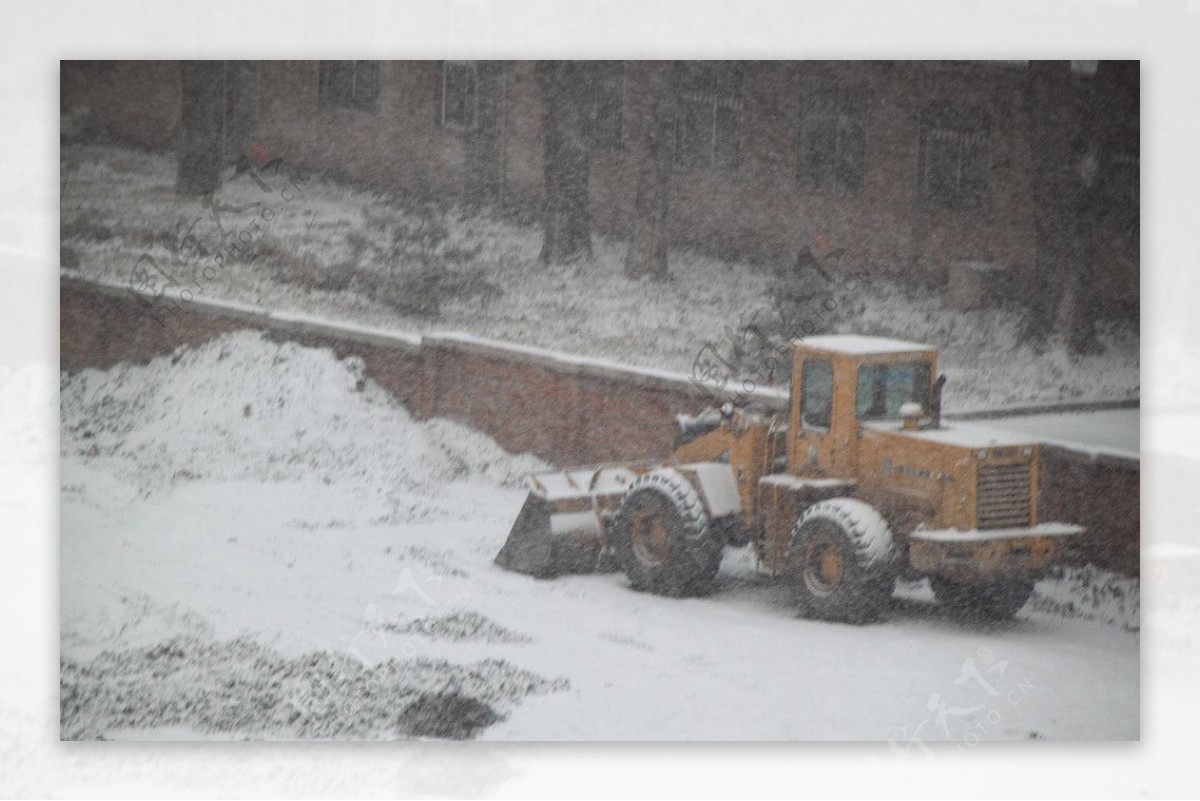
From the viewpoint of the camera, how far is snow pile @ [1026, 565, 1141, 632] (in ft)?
13.3

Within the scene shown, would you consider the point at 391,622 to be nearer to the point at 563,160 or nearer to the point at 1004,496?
the point at 563,160

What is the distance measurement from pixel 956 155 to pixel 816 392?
0.70 meters

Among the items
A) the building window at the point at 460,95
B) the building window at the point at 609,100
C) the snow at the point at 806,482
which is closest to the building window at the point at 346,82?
the building window at the point at 460,95

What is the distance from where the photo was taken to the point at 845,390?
404cm

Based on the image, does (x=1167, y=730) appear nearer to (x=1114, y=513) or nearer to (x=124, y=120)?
(x=1114, y=513)

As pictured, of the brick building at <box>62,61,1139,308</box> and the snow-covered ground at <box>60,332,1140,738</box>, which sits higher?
the brick building at <box>62,61,1139,308</box>

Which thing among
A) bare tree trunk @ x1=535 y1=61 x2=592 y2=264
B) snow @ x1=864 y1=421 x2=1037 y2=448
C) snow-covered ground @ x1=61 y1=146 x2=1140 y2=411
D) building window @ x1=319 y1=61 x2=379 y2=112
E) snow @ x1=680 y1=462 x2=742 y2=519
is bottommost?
snow @ x1=680 y1=462 x2=742 y2=519

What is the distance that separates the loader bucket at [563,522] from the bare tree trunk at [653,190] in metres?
0.54

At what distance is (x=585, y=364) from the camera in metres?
4.10

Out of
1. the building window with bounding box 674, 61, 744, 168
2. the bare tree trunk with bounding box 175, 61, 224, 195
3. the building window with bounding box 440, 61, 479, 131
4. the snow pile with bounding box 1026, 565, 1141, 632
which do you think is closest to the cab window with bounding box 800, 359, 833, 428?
the building window with bounding box 674, 61, 744, 168

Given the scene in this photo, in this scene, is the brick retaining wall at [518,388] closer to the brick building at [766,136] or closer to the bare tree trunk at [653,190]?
the bare tree trunk at [653,190]

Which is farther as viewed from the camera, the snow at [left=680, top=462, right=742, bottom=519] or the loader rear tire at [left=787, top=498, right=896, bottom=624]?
the snow at [left=680, top=462, right=742, bottom=519]

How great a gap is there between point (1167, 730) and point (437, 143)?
94.5 inches

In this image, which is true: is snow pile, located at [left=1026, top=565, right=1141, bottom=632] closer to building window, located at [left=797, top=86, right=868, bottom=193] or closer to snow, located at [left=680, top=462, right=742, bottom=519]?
snow, located at [left=680, top=462, right=742, bottom=519]
